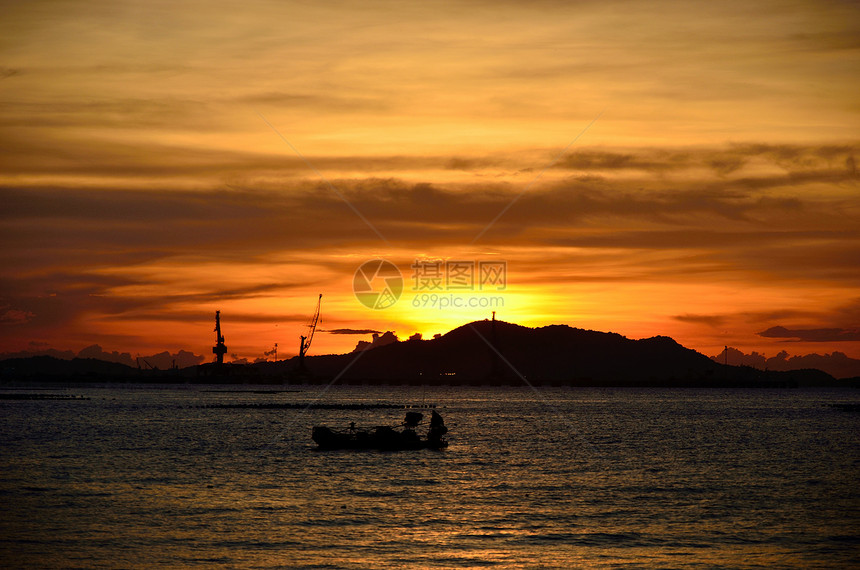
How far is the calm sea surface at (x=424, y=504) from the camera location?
37.8m

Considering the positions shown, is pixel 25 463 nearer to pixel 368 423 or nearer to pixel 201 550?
pixel 201 550

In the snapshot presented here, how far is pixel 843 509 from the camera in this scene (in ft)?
169

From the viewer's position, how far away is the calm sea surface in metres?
37.8

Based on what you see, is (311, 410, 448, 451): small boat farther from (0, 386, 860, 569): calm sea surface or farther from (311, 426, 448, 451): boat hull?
(0, 386, 860, 569): calm sea surface

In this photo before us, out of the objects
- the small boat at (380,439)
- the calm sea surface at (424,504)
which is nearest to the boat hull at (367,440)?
the small boat at (380,439)

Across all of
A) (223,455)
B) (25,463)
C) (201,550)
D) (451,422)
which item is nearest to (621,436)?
(451,422)

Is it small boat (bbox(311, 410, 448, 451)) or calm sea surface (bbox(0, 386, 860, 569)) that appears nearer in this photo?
calm sea surface (bbox(0, 386, 860, 569))

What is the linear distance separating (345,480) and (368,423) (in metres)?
77.2

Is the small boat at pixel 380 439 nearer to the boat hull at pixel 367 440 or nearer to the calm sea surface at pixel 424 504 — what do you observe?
the boat hull at pixel 367 440

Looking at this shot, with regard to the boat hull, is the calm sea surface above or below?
below

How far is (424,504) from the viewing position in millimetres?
51312

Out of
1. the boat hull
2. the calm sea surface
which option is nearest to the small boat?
the boat hull

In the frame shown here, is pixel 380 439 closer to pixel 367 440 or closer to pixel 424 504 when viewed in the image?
pixel 367 440

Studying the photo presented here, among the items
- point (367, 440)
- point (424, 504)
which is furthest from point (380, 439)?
point (424, 504)
